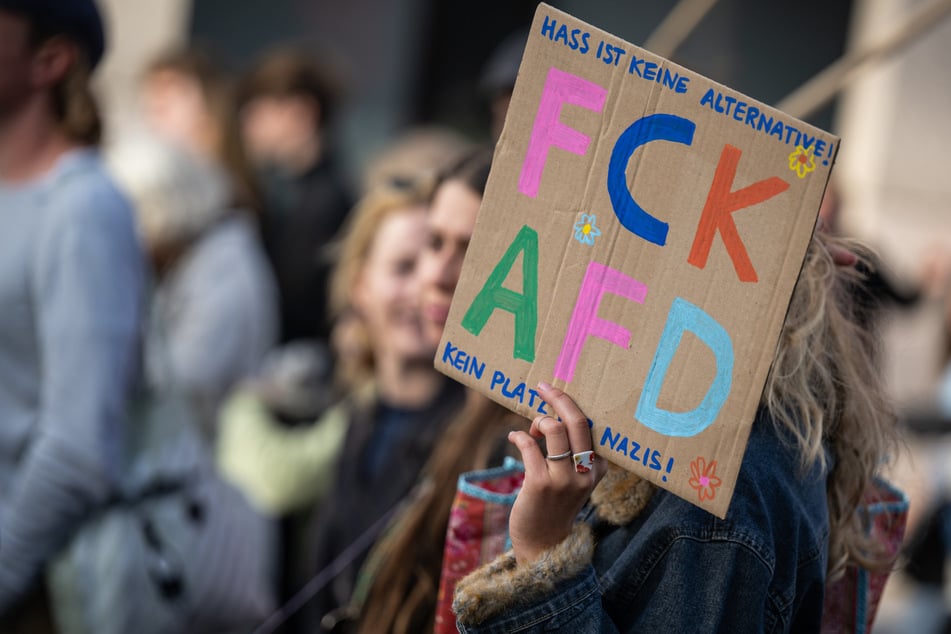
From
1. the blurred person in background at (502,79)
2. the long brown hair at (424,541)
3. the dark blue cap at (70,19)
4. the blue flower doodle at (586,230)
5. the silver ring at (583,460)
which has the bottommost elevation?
the long brown hair at (424,541)

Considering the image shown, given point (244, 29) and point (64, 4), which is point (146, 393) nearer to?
point (64, 4)

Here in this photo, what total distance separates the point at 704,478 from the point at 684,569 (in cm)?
12

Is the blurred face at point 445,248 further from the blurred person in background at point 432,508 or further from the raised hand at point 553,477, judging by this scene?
the raised hand at point 553,477

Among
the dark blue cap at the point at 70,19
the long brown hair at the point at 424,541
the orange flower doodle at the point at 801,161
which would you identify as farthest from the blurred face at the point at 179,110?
the orange flower doodle at the point at 801,161

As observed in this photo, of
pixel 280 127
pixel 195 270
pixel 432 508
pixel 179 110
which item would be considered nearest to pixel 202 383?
pixel 195 270

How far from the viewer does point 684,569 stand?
4.52ft

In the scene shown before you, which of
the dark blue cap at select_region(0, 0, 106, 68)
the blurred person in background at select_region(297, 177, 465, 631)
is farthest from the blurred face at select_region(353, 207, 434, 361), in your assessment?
the dark blue cap at select_region(0, 0, 106, 68)

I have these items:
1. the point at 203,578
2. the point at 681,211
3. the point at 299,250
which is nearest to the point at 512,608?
the point at 681,211

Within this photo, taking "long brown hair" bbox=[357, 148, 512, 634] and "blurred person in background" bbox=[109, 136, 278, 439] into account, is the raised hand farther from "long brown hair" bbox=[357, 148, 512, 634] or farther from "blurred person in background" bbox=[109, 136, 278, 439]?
"blurred person in background" bbox=[109, 136, 278, 439]

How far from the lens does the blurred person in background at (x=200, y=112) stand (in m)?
4.46

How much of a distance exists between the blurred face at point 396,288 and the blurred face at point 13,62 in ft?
3.70

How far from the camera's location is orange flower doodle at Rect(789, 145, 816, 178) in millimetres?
1375

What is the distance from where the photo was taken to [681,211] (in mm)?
1413

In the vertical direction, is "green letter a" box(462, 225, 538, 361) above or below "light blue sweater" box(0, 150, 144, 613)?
above
